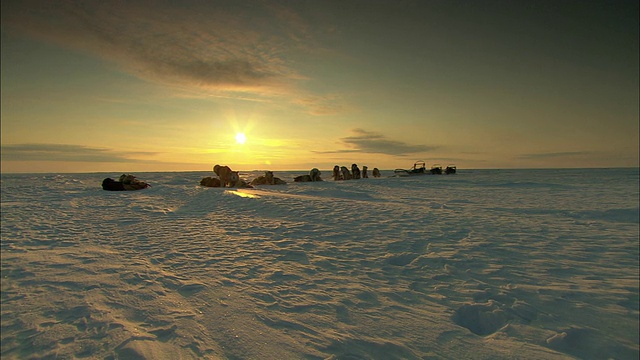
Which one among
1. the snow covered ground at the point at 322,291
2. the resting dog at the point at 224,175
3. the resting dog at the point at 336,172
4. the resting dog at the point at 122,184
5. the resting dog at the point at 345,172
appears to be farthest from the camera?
the resting dog at the point at 345,172

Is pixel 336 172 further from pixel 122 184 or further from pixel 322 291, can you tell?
pixel 322 291

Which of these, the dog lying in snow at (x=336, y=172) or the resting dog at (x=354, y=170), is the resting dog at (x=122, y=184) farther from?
the resting dog at (x=354, y=170)

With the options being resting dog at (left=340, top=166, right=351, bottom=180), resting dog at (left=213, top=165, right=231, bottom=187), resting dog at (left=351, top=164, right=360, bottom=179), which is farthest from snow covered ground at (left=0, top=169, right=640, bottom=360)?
resting dog at (left=351, top=164, right=360, bottom=179)

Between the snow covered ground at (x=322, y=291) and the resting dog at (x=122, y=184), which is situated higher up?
the resting dog at (x=122, y=184)

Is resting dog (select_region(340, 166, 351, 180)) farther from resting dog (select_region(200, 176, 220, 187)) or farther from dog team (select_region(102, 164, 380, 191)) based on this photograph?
resting dog (select_region(200, 176, 220, 187))

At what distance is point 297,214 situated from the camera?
465 inches

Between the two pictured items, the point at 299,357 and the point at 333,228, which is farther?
the point at 333,228

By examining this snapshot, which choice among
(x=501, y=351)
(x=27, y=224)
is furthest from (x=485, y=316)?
(x=27, y=224)

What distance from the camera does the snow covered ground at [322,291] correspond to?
3348mm

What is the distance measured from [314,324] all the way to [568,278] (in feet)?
16.1

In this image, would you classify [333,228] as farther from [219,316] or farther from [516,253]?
[219,316]

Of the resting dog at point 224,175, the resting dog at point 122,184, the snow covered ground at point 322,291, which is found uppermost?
the resting dog at point 224,175

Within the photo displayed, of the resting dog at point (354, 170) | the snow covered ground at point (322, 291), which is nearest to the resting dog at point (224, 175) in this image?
the snow covered ground at point (322, 291)

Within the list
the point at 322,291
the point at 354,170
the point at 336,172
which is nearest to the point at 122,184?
the point at 322,291
